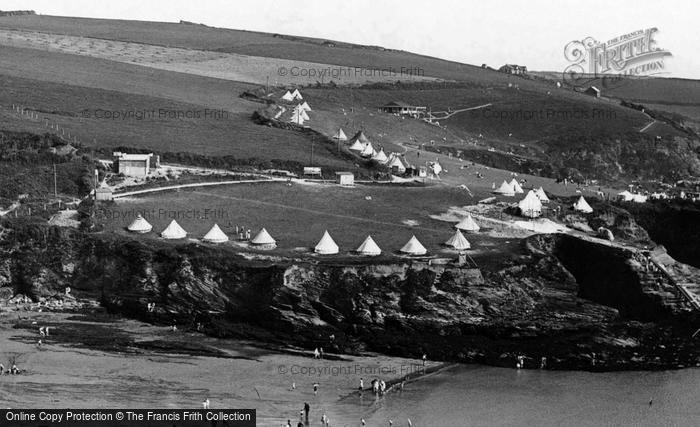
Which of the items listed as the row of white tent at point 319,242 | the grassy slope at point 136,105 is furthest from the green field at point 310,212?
the grassy slope at point 136,105

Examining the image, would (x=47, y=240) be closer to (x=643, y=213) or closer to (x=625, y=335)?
(x=625, y=335)

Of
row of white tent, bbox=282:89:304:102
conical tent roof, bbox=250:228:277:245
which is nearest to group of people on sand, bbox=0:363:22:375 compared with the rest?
conical tent roof, bbox=250:228:277:245

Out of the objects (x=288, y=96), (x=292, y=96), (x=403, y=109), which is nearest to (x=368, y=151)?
(x=288, y=96)

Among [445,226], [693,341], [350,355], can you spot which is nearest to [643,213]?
[445,226]

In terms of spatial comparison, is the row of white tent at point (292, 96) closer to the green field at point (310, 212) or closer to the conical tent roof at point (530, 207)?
the green field at point (310, 212)

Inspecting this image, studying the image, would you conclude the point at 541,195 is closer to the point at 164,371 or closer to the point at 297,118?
the point at 297,118

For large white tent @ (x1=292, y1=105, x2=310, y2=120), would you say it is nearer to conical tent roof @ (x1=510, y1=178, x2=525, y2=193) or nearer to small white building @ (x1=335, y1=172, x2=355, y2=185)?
small white building @ (x1=335, y1=172, x2=355, y2=185)
